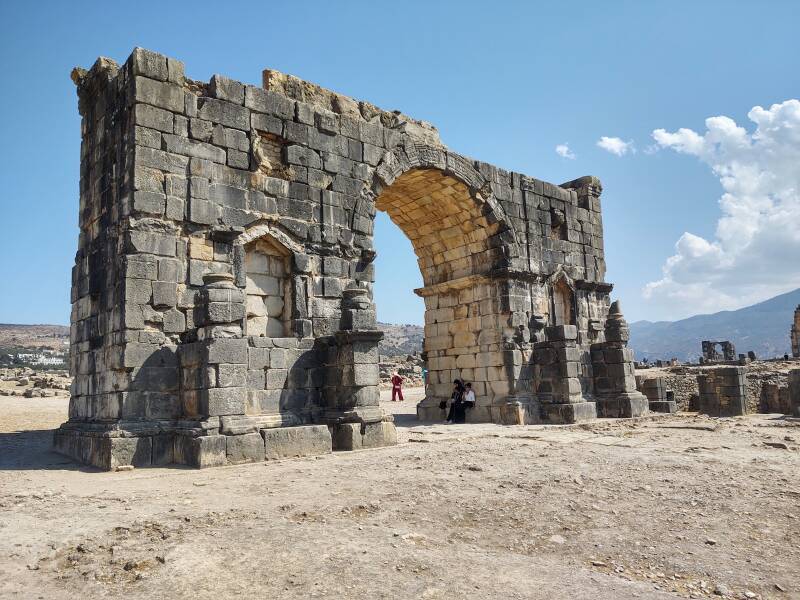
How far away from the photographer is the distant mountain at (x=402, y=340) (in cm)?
8894

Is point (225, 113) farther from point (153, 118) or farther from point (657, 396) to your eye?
point (657, 396)

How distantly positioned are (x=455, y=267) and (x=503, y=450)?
6.77 metres

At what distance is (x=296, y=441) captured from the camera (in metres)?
8.83

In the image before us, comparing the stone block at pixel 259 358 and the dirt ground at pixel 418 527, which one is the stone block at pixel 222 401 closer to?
the dirt ground at pixel 418 527

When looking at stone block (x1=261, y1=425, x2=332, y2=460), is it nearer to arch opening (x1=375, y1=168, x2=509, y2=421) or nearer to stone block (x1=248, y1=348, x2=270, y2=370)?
stone block (x1=248, y1=348, x2=270, y2=370)

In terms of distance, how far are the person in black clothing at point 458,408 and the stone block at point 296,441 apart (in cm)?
527

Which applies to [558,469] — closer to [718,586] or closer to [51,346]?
[718,586]

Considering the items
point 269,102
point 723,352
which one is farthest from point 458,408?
point 723,352

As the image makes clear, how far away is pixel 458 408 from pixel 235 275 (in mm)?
6277

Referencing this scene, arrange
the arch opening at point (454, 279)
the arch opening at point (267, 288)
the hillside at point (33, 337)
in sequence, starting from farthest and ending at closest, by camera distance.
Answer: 1. the hillside at point (33, 337)
2. the arch opening at point (454, 279)
3. the arch opening at point (267, 288)

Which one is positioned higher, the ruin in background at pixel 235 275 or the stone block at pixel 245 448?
the ruin in background at pixel 235 275

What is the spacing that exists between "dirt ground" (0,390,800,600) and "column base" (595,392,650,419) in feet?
16.3

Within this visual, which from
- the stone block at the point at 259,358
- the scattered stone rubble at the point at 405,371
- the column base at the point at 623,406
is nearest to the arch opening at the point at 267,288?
the stone block at the point at 259,358

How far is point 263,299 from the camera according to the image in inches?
399
